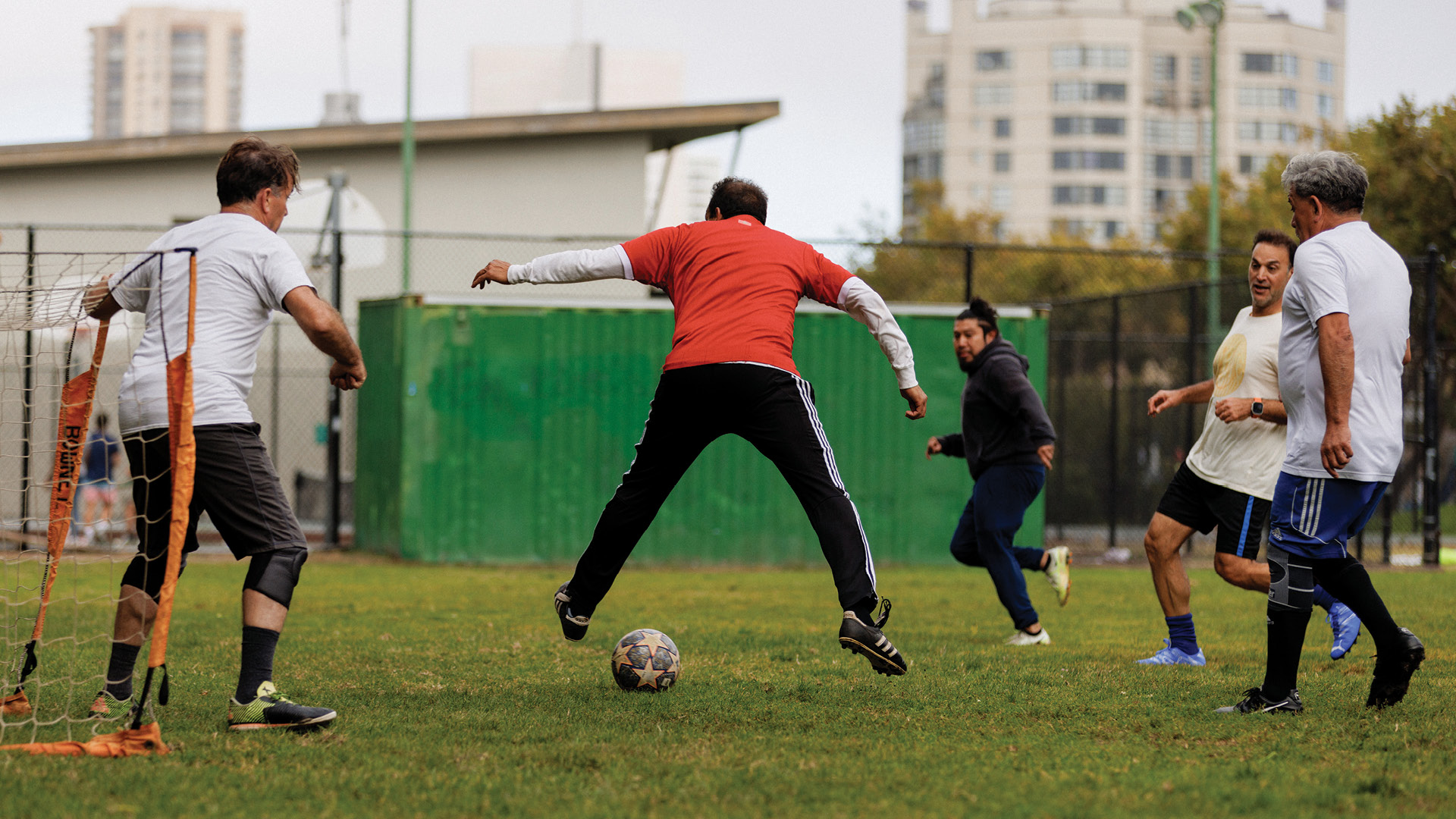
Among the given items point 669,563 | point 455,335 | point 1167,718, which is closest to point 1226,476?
point 1167,718

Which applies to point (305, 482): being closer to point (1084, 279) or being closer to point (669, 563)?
point (669, 563)

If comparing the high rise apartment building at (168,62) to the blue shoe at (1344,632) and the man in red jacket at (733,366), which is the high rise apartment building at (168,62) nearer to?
the man in red jacket at (733,366)

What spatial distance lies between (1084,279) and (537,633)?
28.9 metres

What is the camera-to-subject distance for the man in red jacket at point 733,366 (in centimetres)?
534

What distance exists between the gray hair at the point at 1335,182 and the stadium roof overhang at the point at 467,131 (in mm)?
16590

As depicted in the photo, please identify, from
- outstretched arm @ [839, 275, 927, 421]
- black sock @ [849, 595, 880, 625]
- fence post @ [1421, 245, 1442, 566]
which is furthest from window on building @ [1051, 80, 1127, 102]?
black sock @ [849, 595, 880, 625]

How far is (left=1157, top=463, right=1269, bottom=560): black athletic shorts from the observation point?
636cm

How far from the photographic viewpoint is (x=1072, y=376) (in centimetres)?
2198

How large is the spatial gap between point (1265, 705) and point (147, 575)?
4.24 m

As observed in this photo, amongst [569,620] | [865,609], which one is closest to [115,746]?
[569,620]

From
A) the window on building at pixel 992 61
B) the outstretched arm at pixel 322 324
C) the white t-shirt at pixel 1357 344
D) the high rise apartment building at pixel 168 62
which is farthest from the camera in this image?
the high rise apartment building at pixel 168 62

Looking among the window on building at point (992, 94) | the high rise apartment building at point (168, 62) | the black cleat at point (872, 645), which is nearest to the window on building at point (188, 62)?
the high rise apartment building at point (168, 62)

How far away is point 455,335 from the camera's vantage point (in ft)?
44.8

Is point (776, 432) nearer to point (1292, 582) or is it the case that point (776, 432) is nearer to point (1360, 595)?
point (1292, 582)
